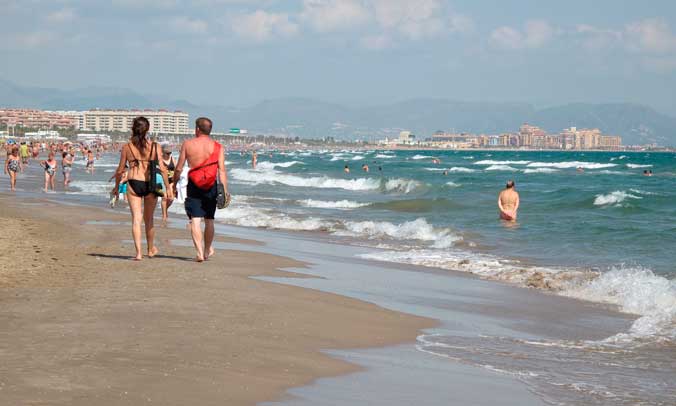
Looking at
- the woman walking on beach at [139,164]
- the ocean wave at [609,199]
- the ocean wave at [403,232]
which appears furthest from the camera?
the ocean wave at [609,199]

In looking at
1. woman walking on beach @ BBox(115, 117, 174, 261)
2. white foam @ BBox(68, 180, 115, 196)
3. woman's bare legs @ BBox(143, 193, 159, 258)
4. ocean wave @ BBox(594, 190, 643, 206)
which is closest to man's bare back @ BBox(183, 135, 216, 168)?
woman walking on beach @ BBox(115, 117, 174, 261)

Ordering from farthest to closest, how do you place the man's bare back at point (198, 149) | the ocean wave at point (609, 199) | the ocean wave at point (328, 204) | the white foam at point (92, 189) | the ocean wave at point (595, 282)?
the ocean wave at point (609, 199) → the white foam at point (92, 189) → the ocean wave at point (328, 204) → the man's bare back at point (198, 149) → the ocean wave at point (595, 282)

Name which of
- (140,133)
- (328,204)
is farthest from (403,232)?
(328,204)

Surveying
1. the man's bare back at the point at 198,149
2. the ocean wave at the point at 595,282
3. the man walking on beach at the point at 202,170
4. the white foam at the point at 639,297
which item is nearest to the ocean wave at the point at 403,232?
the ocean wave at the point at 595,282

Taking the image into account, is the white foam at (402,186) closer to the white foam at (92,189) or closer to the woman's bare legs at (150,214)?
the white foam at (92,189)

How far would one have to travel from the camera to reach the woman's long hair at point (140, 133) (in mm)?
→ 9203

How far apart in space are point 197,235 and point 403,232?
877cm

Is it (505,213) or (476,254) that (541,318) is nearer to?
(476,254)

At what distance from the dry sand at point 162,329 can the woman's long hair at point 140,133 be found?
1271 mm

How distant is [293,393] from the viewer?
4805mm

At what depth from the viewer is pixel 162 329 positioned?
6.04 meters

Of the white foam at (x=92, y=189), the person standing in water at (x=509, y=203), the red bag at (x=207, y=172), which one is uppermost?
the red bag at (x=207, y=172)

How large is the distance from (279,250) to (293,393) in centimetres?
867

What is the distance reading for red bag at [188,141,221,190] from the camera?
919 centimetres
